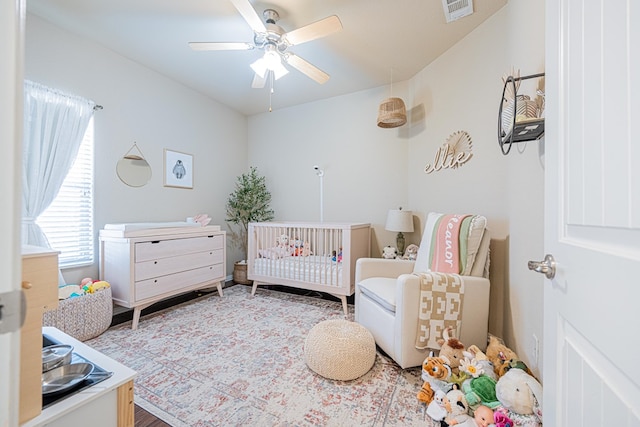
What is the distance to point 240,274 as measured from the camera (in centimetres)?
376

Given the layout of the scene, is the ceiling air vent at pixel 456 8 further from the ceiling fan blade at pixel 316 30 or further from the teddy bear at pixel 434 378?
the teddy bear at pixel 434 378

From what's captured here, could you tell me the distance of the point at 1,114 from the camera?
0.43 meters

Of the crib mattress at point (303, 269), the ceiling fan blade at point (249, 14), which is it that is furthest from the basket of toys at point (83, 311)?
the ceiling fan blade at point (249, 14)

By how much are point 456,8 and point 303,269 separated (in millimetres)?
2688

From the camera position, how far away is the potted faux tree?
396cm

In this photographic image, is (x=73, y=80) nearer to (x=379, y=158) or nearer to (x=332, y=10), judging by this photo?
(x=332, y=10)

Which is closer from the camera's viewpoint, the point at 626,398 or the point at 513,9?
the point at 626,398

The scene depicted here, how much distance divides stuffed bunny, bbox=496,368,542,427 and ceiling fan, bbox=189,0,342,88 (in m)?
2.18

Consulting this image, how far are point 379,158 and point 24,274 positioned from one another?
125 inches

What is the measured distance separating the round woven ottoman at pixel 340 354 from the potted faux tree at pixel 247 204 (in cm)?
246

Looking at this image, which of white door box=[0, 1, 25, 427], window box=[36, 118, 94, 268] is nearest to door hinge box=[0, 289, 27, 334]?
white door box=[0, 1, 25, 427]

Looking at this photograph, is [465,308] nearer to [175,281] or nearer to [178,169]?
[175,281]

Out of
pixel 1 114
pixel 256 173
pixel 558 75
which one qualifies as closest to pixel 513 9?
pixel 558 75

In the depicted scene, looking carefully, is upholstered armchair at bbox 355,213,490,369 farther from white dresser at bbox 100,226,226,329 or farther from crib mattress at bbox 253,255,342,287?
white dresser at bbox 100,226,226,329
